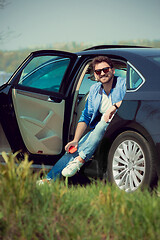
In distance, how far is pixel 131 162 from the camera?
16.8 ft

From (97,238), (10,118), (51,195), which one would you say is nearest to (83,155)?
(10,118)

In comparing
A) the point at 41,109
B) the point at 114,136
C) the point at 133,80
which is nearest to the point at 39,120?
the point at 41,109

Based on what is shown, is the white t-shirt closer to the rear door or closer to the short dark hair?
the short dark hair

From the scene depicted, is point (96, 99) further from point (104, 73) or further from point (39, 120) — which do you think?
point (39, 120)

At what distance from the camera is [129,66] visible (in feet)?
17.8

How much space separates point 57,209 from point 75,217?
0.17m

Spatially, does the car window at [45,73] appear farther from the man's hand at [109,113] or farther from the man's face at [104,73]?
the man's hand at [109,113]

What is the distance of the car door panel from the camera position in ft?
20.3

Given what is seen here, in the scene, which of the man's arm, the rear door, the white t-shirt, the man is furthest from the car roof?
the man's arm

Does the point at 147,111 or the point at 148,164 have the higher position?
the point at 147,111

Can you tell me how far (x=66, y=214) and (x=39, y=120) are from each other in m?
2.47

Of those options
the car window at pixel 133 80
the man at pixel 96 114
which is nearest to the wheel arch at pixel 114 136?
the man at pixel 96 114

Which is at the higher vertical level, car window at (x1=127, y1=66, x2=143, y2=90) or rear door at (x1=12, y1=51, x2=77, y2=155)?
car window at (x1=127, y1=66, x2=143, y2=90)

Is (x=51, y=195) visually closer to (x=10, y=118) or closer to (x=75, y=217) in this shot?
(x=75, y=217)
